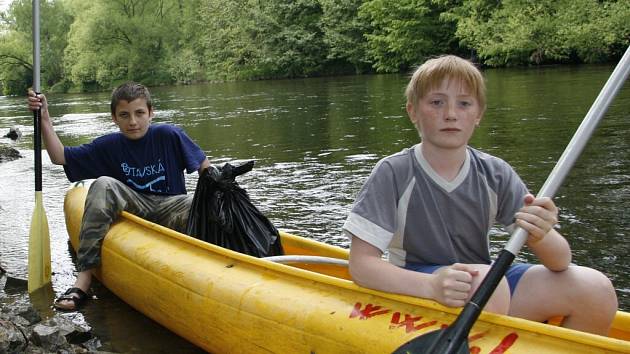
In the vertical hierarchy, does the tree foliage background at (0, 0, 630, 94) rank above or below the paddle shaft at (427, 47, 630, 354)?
above

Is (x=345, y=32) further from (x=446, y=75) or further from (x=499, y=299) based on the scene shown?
(x=499, y=299)

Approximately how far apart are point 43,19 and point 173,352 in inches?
2056

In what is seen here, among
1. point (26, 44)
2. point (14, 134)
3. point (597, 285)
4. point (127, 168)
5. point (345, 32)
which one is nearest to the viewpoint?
point (597, 285)

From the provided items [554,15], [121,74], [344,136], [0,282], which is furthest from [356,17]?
[0,282]

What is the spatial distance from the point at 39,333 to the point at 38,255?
150 cm

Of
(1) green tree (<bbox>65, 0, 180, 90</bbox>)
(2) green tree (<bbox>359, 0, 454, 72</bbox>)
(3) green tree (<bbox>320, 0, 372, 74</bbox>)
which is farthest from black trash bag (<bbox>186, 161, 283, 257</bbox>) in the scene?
(1) green tree (<bbox>65, 0, 180, 90</bbox>)

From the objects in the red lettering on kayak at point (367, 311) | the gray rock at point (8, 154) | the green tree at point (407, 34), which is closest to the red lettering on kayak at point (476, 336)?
the red lettering on kayak at point (367, 311)

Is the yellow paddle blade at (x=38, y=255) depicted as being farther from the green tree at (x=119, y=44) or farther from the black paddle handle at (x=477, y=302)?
→ the green tree at (x=119, y=44)

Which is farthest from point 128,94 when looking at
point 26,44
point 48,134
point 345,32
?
point 26,44

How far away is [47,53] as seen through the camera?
50.1 meters

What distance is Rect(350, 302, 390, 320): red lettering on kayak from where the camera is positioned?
2.55 m

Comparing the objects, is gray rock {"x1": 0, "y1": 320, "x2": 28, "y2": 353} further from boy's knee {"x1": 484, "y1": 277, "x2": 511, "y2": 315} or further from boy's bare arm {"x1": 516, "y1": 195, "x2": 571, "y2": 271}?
boy's bare arm {"x1": 516, "y1": 195, "x2": 571, "y2": 271}

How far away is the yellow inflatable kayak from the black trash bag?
7.0 inches

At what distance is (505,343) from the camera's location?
87.3 inches
